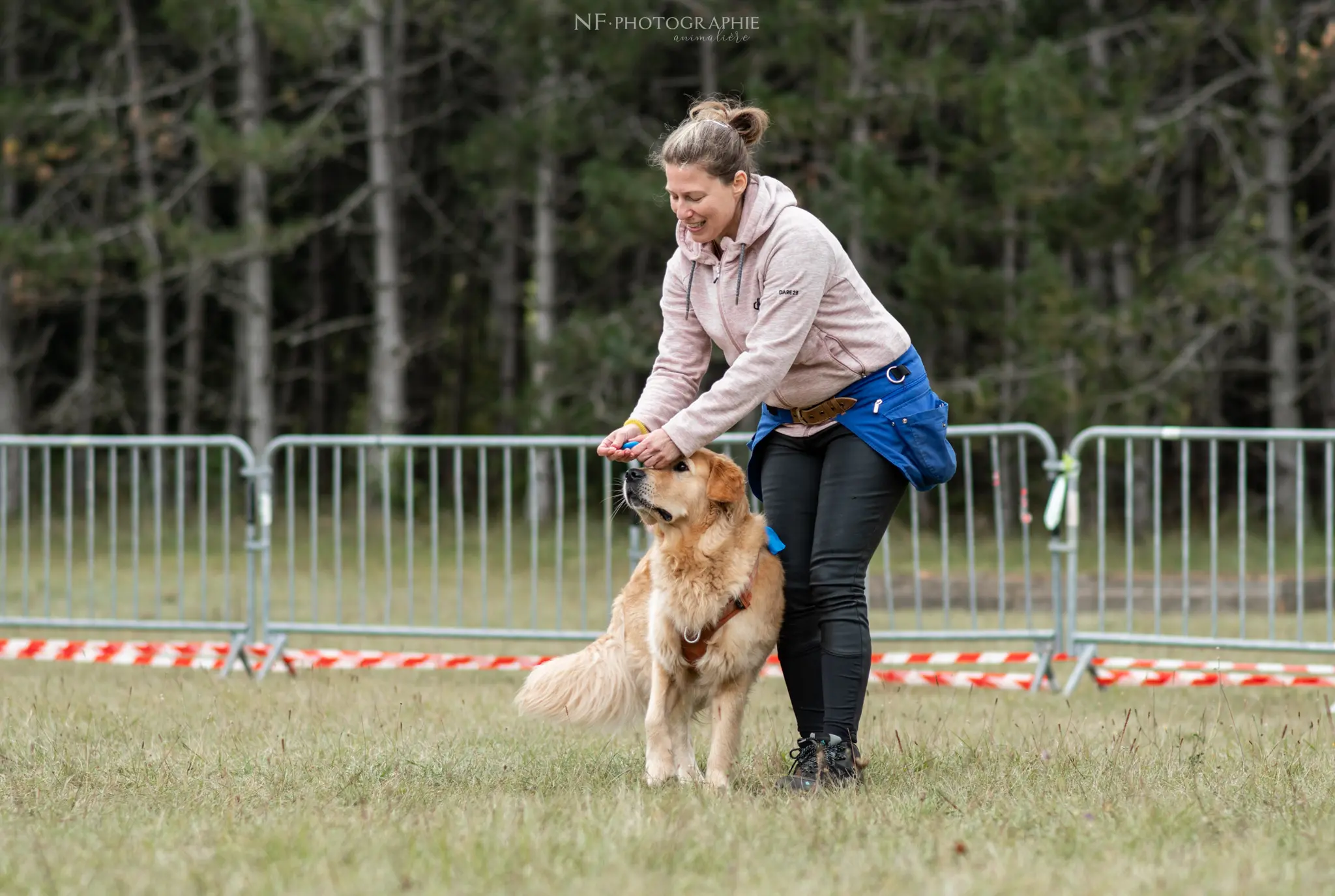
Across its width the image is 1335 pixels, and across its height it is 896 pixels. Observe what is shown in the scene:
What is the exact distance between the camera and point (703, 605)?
4.47m

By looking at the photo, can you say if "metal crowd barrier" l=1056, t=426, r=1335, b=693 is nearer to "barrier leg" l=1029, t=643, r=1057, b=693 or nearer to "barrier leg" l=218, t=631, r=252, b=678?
"barrier leg" l=1029, t=643, r=1057, b=693

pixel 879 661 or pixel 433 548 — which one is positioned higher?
pixel 433 548

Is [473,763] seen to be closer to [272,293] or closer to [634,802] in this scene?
[634,802]

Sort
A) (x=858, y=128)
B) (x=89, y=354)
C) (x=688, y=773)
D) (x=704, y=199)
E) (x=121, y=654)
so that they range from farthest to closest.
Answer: (x=89, y=354)
(x=858, y=128)
(x=121, y=654)
(x=688, y=773)
(x=704, y=199)

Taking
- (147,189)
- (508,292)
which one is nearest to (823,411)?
(147,189)

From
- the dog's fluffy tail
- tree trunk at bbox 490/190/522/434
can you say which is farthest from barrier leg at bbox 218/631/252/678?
tree trunk at bbox 490/190/522/434

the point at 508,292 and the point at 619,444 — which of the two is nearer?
the point at 619,444

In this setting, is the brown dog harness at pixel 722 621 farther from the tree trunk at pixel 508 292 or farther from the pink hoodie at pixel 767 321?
the tree trunk at pixel 508 292

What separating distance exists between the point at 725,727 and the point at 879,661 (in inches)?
136

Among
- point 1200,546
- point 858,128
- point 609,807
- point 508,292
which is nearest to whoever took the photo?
point 609,807

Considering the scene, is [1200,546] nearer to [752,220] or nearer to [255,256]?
[752,220]

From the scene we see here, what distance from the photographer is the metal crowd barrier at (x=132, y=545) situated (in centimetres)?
809

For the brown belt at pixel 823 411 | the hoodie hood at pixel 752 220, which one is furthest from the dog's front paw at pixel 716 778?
the hoodie hood at pixel 752 220

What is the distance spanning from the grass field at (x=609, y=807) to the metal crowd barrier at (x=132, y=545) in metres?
1.93
